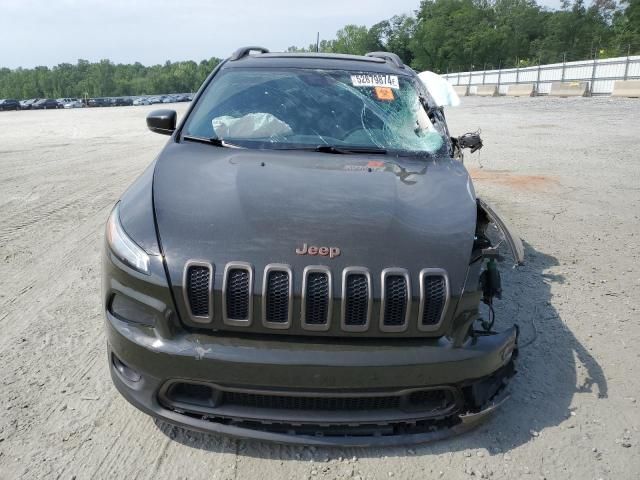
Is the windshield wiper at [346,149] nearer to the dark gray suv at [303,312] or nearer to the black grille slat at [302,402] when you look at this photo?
the dark gray suv at [303,312]

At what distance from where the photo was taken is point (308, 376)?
2.25m

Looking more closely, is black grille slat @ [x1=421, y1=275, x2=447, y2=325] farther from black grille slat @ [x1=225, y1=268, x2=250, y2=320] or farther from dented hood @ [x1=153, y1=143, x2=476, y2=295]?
black grille slat @ [x1=225, y1=268, x2=250, y2=320]

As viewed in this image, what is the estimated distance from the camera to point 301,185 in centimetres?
288

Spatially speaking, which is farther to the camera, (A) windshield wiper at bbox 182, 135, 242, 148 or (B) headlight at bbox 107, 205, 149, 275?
(A) windshield wiper at bbox 182, 135, 242, 148

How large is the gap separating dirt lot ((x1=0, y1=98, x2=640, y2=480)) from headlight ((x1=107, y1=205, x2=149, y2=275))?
872 millimetres

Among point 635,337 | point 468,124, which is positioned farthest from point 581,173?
point 468,124

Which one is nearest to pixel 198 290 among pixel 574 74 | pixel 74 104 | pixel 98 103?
pixel 574 74

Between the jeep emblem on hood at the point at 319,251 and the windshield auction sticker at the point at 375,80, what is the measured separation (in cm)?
205

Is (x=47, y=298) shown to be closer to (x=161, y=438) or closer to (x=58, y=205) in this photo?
(x=161, y=438)

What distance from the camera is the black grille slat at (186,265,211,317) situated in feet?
7.49

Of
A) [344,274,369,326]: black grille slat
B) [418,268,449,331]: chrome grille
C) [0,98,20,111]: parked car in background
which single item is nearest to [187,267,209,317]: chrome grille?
[344,274,369,326]: black grille slat

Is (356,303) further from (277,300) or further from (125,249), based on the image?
(125,249)

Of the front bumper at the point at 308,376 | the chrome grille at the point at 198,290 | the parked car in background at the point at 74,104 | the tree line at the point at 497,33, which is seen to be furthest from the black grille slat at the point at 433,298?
the parked car in background at the point at 74,104

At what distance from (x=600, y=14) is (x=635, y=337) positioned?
87305 mm
